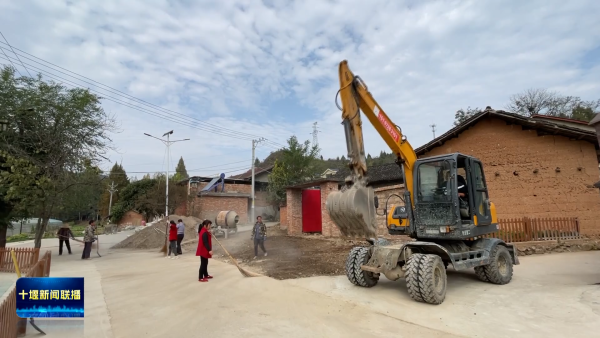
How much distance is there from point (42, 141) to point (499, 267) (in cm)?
1733

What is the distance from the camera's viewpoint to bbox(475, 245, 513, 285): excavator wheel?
7547mm

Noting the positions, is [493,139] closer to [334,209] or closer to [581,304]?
[581,304]

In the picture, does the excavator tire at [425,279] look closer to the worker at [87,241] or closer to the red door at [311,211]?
the red door at [311,211]

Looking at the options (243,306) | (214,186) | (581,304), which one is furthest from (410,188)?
(214,186)

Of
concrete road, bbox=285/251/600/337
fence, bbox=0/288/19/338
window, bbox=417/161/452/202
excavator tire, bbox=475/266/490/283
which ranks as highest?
window, bbox=417/161/452/202

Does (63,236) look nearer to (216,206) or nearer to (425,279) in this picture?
(216,206)

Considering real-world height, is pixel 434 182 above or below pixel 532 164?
below

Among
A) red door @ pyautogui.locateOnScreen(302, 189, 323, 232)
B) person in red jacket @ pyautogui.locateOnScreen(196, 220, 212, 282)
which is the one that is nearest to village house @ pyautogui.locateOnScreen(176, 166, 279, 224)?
red door @ pyautogui.locateOnScreen(302, 189, 323, 232)

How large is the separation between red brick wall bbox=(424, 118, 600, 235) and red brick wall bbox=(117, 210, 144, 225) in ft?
115

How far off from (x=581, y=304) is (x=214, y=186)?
111 feet

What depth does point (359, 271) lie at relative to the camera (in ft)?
23.8
